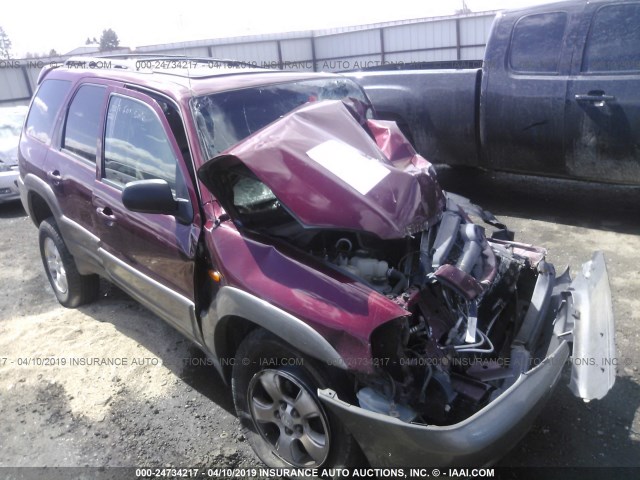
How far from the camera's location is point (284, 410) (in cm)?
241

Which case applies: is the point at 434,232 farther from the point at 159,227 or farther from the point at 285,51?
the point at 285,51

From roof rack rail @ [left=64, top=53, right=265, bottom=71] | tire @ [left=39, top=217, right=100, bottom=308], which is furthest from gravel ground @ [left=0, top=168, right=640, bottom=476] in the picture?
roof rack rail @ [left=64, top=53, right=265, bottom=71]

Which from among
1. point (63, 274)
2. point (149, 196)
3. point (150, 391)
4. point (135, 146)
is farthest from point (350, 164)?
point (63, 274)

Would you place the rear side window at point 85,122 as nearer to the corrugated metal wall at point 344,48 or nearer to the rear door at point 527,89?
the rear door at point 527,89

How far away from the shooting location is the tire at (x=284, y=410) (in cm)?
219

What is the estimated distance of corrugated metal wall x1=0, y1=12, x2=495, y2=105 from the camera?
15008 millimetres

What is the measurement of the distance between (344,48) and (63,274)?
15283 mm

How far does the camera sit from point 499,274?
2.51 metres

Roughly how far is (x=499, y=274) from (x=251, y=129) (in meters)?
1.54

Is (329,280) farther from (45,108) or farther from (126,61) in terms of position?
(45,108)

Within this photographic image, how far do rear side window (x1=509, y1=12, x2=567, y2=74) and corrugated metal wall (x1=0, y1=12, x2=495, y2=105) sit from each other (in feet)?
29.6

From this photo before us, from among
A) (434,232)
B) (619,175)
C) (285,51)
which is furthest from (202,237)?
(285,51)

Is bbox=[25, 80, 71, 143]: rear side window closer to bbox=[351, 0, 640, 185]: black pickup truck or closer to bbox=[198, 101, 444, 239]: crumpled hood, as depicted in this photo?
bbox=[198, 101, 444, 239]: crumpled hood

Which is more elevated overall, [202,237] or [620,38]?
[620,38]
